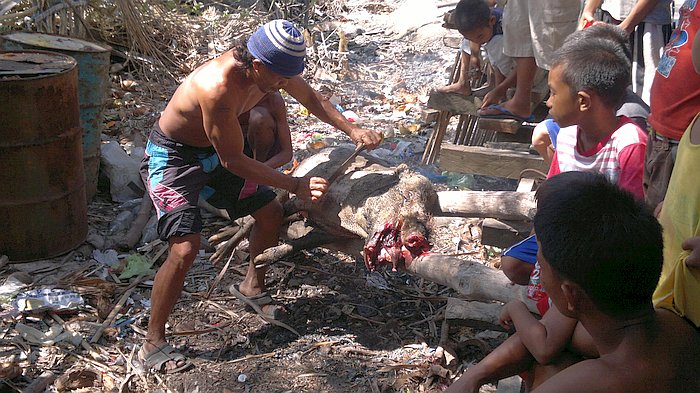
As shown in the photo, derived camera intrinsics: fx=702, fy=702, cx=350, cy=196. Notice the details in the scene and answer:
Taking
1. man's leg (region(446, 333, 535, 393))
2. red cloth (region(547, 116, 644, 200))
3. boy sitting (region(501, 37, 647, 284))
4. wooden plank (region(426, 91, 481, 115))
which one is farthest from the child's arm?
wooden plank (region(426, 91, 481, 115))

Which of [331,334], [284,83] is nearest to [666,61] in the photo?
[284,83]

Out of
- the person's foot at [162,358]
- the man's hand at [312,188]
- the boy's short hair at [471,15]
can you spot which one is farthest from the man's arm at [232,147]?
the boy's short hair at [471,15]

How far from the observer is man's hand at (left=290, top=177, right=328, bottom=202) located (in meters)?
3.63

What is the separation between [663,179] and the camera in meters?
3.04

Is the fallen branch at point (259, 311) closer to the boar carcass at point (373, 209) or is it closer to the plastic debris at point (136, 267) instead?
the boar carcass at point (373, 209)

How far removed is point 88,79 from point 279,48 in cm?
272

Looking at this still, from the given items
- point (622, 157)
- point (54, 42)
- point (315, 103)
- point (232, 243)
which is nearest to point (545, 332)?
point (622, 157)

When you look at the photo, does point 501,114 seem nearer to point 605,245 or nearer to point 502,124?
point 502,124

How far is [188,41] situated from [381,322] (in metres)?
5.98

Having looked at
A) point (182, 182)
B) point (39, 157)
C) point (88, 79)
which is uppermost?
point (182, 182)

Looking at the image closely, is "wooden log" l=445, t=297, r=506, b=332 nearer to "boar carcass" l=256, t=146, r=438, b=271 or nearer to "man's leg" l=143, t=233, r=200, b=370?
"boar carcass" l=256, t=146, r=438, b=271

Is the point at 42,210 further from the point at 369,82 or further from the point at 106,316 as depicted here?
the point at 369,82

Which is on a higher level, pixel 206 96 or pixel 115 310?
pixel 206 96

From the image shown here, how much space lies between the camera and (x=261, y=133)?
15.1 feet
